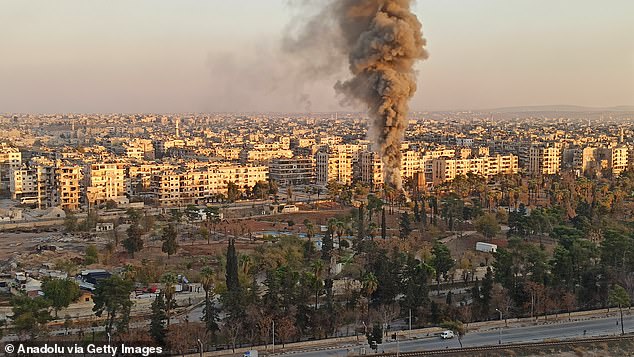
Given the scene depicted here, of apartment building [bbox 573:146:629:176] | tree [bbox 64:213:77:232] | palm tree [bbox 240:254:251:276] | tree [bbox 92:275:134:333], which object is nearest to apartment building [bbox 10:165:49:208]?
tree [bbox 64:213:77:232]

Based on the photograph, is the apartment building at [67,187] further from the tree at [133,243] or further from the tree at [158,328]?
the tree at [158,328]

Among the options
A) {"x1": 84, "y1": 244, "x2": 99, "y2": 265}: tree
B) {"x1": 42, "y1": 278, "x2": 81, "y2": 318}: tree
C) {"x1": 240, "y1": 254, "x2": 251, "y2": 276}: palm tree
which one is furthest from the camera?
{"x1": 84, "y1": 244, "x2": 99, "y2": 265}: tree

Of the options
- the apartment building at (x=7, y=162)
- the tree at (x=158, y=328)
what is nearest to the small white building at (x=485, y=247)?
the tree at (x=158, y=328)

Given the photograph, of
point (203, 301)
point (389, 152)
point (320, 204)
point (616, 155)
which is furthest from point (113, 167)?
point (616, 155)

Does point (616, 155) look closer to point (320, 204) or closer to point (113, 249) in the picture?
point (320, 204)

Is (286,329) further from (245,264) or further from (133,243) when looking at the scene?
(133,243)

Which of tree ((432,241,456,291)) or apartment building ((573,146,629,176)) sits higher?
apartment building ((573,146,629,176))

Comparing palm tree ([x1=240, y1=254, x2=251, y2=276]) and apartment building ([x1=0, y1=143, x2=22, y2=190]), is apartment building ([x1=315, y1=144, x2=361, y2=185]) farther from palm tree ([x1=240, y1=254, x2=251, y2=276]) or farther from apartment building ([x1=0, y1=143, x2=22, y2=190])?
palm tree ([x1=240, y1=254, x2=251, y2=276])
